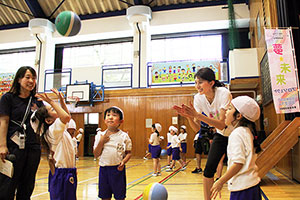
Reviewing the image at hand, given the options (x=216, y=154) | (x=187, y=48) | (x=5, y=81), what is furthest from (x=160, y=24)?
(x=216, y=154)

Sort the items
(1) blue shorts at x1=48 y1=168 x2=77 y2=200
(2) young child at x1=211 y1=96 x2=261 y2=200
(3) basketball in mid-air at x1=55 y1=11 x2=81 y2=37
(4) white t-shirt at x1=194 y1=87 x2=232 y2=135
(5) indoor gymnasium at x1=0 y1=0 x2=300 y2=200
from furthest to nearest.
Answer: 1. (3) basketball in mid-air at x1=55 y1=11 x2=81 y2=37
2. (4) white t-shirt at x1=194 y1=87 x2=232 y2=135
3. (1) blue shorts at x1=48 y1=168 x2=77 y2=200
4. (5) indoor gymnasium at x1=0 y1=0 x2=300 y2=200
5. (2) young child at x1=211 y1=96 x2=261 y2=200

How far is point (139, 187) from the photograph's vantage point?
5.18m

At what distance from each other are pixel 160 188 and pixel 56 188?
131cm

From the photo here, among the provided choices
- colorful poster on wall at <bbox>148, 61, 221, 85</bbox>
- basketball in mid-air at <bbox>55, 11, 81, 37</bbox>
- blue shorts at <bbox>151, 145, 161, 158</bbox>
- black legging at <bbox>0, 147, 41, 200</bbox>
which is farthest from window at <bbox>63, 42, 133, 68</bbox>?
black legging at <bbox>0, 147, 41, 200</bbox>

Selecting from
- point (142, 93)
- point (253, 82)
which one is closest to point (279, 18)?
point (253, 82)

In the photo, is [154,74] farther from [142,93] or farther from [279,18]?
[279,18]

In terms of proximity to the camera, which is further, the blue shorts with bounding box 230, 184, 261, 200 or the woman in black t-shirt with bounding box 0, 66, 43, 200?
the woman in black t-shirt with bounding box 0, 66, 43, 200

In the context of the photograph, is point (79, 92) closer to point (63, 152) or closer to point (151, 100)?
point (151, 100)

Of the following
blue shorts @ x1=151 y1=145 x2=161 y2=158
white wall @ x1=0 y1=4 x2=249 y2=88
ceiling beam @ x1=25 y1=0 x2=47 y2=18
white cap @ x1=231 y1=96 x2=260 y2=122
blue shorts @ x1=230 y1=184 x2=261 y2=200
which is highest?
ceiling beam @ x1=25 y1=0 x2=47 y2=18

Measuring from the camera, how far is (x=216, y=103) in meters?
2.74

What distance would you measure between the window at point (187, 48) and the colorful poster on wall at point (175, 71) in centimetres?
193

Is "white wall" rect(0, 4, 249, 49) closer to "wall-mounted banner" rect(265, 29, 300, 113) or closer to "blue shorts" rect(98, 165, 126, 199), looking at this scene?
"wall-mounted banner" rect(265, 29, 300, 113)

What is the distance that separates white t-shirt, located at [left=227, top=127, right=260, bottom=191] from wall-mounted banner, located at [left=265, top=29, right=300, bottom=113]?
121 inches

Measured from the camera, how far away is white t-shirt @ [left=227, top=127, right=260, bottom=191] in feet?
6.17
